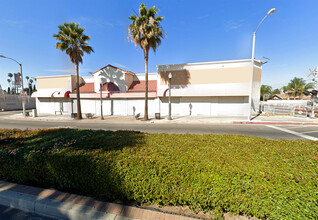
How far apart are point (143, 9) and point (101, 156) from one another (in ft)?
48.3

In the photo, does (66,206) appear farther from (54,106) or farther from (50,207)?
(54,106)

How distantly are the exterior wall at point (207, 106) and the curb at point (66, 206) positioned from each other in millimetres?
15883

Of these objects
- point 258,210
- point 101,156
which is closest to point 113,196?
point 101,156

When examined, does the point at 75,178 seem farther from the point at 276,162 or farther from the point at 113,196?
the point at 276,162

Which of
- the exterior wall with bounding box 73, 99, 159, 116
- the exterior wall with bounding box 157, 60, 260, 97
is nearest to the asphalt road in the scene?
the exterior wall with bounding box 157, 60, 260, 97

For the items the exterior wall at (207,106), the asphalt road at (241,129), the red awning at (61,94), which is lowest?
the asphalt road at (241,129)

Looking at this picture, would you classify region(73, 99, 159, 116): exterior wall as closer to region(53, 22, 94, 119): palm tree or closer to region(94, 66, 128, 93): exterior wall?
region(94, 66, 128, 93): exterior wall

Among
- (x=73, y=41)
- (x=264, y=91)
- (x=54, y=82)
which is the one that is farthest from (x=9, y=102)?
(x=264, y=91)

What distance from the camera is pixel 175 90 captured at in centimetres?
1689

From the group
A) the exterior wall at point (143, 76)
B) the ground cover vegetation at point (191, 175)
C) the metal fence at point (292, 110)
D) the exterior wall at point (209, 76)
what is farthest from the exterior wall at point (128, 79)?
the metal fence at point (292, 110)

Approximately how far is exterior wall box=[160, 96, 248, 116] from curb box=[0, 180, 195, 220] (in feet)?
52.1

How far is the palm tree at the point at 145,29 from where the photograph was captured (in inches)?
509

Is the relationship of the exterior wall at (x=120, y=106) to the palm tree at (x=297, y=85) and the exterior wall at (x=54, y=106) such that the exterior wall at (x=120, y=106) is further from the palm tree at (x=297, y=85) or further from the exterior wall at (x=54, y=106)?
the palm tree at (x=297, y=85)

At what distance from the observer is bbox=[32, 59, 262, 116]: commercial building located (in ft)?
52.2
